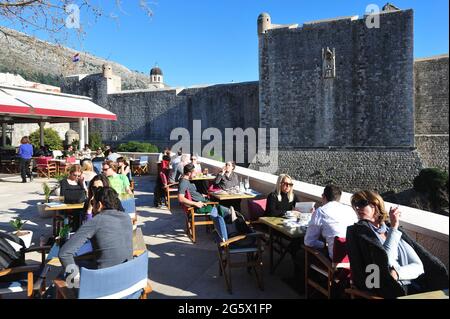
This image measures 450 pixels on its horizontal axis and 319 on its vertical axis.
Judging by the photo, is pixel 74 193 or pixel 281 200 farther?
pixel 74 193

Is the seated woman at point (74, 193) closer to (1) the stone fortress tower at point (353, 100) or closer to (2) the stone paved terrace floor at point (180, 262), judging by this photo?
(2) the stone paved terrace floor at point (180, 262)

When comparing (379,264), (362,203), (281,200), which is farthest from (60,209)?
(379,264)

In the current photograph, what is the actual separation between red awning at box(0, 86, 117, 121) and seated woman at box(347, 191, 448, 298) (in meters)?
9.35

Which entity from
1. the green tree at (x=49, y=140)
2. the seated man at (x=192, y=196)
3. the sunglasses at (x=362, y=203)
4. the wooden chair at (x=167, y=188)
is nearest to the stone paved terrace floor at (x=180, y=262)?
the wooden chair at (x=167, y=188)

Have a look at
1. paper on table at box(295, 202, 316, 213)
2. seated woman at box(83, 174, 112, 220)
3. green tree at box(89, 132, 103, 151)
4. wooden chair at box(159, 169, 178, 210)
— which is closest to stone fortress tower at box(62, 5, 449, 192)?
green tree at box(89, 132, 103, 151)

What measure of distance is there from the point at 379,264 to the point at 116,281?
159cm

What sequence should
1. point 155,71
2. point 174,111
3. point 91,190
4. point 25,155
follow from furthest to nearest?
1. point 155,71
2. point 174,111
3. point 25,155
4. point 91,190

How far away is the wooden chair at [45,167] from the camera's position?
11547mm

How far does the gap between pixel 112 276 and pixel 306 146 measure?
61.0 ft

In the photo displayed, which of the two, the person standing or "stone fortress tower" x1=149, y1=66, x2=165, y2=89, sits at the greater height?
"stone fortress tower" x1=149, y1=66, x2=165, y2=89

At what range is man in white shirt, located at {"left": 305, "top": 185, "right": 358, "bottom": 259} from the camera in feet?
10.0

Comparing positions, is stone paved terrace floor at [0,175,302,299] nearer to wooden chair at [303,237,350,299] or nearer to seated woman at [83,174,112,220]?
wooden chair at [303,237,350,299]

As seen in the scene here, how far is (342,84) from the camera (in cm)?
1911

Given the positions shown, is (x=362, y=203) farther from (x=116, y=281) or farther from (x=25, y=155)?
(x=25, y=155)
